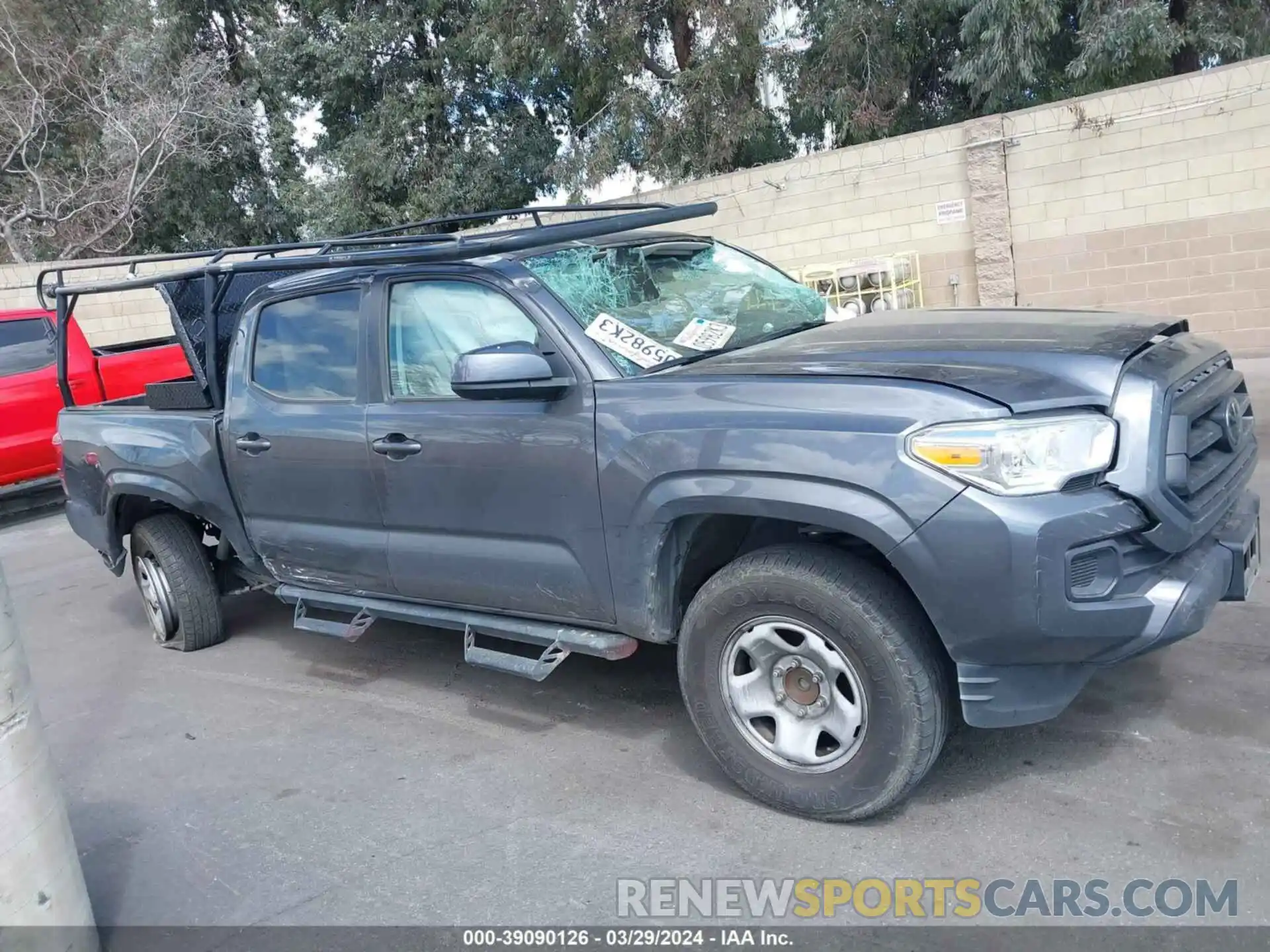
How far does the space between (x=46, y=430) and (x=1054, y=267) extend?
1066 centimetres

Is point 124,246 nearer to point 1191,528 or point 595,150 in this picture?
point 595,150

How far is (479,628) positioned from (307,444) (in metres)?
1.13

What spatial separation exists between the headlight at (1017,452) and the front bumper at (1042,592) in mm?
51

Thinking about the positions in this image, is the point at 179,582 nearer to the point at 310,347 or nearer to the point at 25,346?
the point at 310,347

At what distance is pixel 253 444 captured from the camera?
4699 mm

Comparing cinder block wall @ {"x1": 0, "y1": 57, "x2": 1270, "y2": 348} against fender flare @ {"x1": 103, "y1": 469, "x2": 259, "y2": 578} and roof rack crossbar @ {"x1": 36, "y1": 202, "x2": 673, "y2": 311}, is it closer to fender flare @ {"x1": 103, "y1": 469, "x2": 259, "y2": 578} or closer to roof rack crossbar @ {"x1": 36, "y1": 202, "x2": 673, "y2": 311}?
roof rack crossbar @ {"x1": 36, "y1": 202, "x2": 673, "y2": 311}

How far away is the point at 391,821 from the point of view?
3578 millimetres

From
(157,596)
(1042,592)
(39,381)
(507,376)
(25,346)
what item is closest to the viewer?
(1042,592)

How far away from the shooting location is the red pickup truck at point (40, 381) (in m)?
9.85

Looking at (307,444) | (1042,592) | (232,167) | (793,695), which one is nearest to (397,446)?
(307,444)

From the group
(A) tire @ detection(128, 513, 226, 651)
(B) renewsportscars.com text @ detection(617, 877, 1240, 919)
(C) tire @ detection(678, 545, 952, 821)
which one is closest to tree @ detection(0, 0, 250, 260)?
(A) tire @ detection(128, 513, 226, 651)

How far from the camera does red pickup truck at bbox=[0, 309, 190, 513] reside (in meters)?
9.85

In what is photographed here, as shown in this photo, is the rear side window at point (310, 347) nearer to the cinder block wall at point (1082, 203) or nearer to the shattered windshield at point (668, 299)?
the shattered windshield at point (668, 299)

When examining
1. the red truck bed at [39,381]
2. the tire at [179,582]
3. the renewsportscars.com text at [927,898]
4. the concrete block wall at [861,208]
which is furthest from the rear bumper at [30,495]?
the renewsportscars.com text at [927,898]
